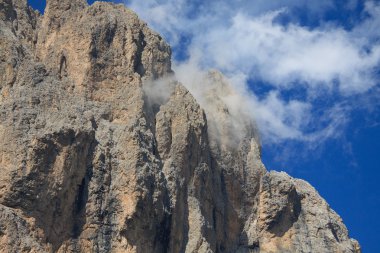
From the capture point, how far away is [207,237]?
57812 mm

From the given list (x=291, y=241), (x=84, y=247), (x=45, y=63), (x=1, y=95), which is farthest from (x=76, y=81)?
(x=291, y=241)

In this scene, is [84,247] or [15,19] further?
[15,19]

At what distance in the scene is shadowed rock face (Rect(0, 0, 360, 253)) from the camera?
48.2 meters

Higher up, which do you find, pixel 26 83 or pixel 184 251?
pixel 26 83

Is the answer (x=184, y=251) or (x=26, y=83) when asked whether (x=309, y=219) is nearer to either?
(x=184, y=251)

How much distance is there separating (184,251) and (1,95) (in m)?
15.9

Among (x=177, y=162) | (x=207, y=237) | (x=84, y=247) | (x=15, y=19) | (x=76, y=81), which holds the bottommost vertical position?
(x=84, y=247)

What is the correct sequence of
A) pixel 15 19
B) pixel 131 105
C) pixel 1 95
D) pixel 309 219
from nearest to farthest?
pixel 1 95
pixel 131 105
pixel 15 19
pixel 309 219

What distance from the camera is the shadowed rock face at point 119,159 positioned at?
158 ft

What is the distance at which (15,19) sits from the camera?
62.7 m

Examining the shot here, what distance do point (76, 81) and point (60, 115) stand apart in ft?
27.1

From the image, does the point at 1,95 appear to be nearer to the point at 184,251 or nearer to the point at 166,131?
the point at 166,131

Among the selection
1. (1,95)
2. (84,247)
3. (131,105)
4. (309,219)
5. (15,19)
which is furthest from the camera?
(309,219)

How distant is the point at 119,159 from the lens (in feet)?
172
